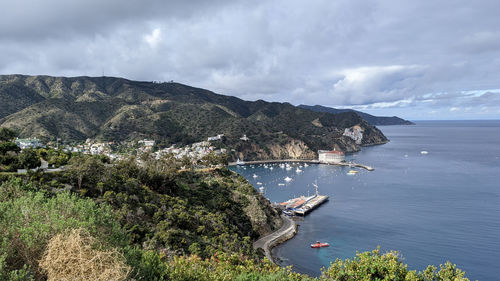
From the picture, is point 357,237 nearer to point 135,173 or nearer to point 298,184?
point 135,173

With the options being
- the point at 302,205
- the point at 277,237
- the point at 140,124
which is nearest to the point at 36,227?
the point at 277,237

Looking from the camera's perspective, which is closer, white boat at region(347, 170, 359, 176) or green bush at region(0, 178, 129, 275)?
green bush at region(0, 178, 129, 275)

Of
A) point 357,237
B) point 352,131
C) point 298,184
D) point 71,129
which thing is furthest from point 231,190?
point 352,131

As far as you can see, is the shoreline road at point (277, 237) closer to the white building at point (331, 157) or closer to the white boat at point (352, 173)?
the white boat at point (352, 173)

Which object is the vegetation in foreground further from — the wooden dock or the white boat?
the white boat

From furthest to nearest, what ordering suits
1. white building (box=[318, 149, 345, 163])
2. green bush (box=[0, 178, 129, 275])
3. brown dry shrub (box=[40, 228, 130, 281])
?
white building (box=[318, 149, 345, 163])
green bush (box=[0, 178, 129, 275])
brown dry shrub (box=[40, 228, 130, 281])

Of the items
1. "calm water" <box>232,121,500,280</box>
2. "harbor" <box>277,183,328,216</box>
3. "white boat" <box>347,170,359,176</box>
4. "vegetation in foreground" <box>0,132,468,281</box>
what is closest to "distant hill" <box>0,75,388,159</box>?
"calm water" <box>232,121,500,280</box>
